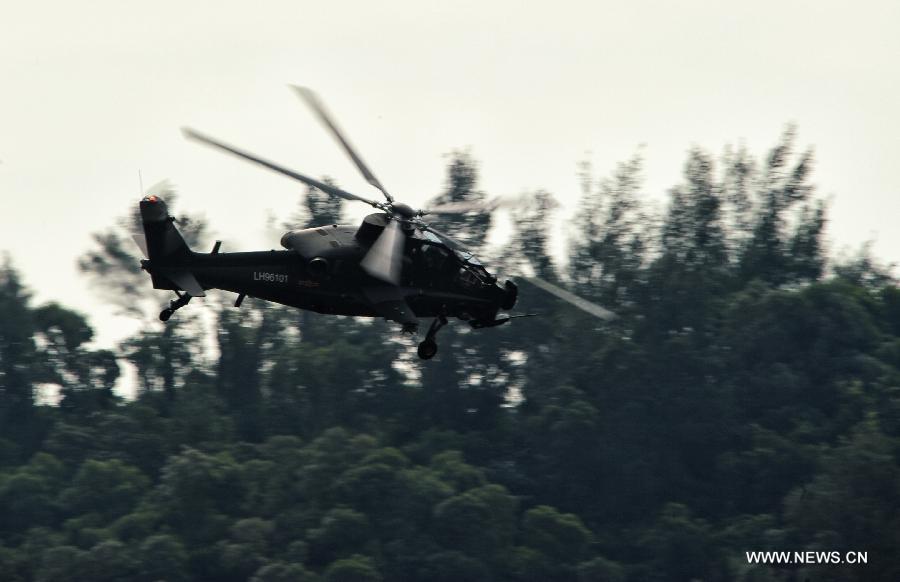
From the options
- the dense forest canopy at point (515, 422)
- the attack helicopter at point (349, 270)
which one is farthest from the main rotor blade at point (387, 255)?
the dense forest canopy at point (515, 422)

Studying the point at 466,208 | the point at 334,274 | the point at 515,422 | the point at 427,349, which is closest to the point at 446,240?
the point at 466,208

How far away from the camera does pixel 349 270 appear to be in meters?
34.1

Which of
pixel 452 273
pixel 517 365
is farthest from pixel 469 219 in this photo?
pixel 452 273

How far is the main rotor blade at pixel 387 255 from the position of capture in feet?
98.4

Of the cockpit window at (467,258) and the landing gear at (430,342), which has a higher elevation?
the cockpit window at (467,258)

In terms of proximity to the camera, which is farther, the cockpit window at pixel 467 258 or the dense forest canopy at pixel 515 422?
the dense forest canopy at pixel 515 422

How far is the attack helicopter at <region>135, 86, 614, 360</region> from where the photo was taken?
34062 mm

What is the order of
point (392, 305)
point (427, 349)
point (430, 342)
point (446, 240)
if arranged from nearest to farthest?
point (392, 305)
point (446, 240)
point (430, 342)
point (427, 349)

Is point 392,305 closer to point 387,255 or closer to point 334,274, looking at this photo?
point 334,274

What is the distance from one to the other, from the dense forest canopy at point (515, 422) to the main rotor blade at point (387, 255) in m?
46.5

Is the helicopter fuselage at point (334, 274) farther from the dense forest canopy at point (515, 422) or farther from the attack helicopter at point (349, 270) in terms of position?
the dense forest canopy at point (515, 422)

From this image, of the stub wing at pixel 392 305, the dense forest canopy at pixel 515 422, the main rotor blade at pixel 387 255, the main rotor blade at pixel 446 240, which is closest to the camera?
the main rotor blade at pixel 387 255

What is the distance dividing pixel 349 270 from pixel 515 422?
2615 inches

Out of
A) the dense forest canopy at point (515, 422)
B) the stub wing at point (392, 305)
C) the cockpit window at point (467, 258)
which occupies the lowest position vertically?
the stub wing at point (392, 305)
